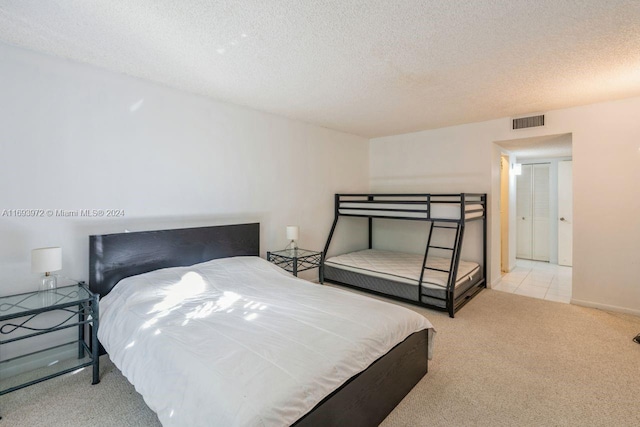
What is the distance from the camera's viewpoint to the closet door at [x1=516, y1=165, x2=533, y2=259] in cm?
638

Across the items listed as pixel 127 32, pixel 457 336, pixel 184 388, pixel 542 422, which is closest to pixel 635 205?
pixel 457 336

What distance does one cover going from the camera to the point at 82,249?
98.3 inches

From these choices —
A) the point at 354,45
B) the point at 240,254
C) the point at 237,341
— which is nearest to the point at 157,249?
the point at 240,254

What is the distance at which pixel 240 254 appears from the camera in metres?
3.44

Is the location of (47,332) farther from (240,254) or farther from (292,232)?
(292,232)

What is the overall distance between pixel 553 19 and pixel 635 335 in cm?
297

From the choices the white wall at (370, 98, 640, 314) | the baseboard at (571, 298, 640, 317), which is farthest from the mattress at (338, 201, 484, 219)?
the baseboard at (571, 298, 640, 317)

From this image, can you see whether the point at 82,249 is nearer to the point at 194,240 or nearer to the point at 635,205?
the point at 194,240

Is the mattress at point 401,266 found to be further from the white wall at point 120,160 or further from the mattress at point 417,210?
the white wall at point 120,160

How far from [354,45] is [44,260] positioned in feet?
8.53

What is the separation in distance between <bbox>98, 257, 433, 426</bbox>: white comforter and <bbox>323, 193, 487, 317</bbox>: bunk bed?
4.13 ft

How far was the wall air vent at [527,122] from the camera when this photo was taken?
3838 millimetres

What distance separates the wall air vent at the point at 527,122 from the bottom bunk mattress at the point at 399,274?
1.91 m

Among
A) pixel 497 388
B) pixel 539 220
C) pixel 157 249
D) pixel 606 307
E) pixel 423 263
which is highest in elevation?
pixel 539 220
